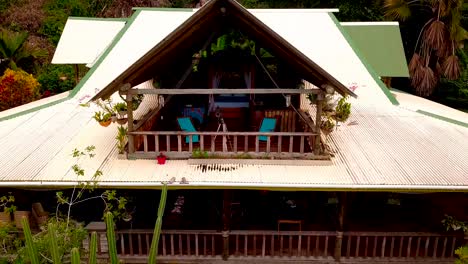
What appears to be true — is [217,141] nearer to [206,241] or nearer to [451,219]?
[206,241]

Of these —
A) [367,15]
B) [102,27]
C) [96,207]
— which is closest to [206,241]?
[96,207]

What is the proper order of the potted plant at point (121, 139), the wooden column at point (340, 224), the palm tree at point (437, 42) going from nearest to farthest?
1. the wooden column at point (340, 224)
2. the potted plant at point (121, 139)
3. the palm tree at point (437, 42)

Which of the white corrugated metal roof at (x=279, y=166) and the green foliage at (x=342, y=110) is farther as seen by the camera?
the green foliage at (x=342, y=110)

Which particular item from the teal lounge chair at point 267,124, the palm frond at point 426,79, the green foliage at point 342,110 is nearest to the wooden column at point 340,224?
the green foliage at point 342,110

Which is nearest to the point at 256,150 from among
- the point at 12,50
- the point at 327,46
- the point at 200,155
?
the point at 200,155

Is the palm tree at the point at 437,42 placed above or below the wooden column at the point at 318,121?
above

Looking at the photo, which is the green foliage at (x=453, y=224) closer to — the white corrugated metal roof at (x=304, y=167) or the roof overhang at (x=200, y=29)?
the white corrugated metal roof at (x=304, y=167)
